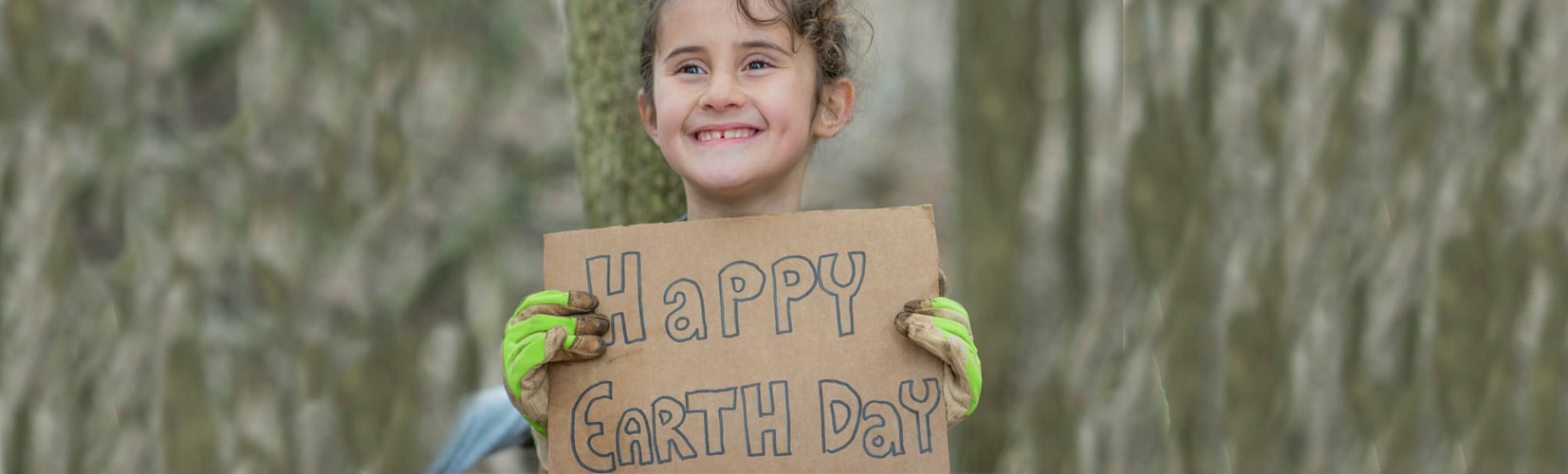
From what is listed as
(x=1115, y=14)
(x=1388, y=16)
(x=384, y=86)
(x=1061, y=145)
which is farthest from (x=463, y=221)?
(x=1388, y=16)

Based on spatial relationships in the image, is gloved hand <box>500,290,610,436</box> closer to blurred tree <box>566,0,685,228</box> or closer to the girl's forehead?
the girl's forehead

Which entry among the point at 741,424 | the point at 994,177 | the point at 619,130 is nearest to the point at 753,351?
the point at 741,424

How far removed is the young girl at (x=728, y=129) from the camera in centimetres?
111

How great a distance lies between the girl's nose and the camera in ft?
3.71

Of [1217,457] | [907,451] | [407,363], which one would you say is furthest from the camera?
[1217,457]

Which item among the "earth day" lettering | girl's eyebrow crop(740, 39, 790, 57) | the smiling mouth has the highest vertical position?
girl's eyebrow crop(740, 39, 790, 57)

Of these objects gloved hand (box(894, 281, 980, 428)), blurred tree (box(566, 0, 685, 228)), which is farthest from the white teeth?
blurred tree (box(566, 0, 685, 228))

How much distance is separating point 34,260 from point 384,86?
0.70m

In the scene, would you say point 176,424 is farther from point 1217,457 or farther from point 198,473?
point 1217,457

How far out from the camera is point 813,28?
3.90 ft

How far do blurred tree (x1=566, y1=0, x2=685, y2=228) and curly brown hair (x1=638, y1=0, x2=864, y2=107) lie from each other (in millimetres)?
290

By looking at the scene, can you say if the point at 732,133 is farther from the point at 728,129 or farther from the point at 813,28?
the point at 813,28

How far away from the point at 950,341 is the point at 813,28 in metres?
0.35

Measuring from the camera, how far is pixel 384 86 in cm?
199
